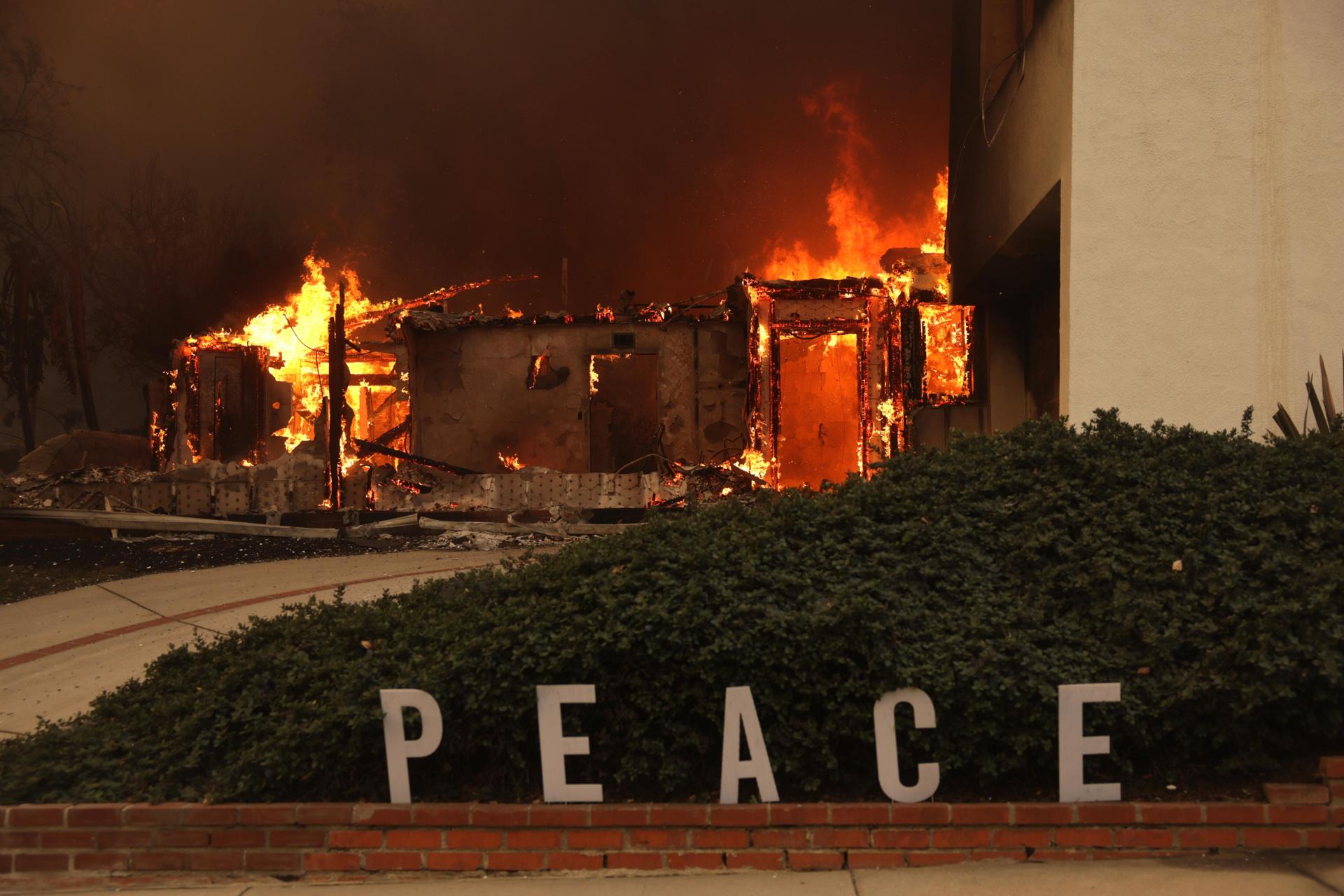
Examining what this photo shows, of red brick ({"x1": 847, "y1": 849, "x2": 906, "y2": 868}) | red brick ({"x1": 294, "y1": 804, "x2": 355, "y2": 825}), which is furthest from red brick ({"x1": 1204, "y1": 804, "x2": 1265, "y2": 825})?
red brick ({"x1": 294, "y1": 804, "x2": 355, "y2": 825})

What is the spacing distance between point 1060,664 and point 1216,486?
4.32 feet

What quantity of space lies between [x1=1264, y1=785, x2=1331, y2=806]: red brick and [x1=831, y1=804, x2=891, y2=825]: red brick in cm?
147

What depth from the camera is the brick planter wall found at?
158 inches

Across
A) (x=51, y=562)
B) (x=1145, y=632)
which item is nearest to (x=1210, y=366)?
(x=1145, y=632)

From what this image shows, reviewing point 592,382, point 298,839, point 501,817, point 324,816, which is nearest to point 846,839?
point 501,817

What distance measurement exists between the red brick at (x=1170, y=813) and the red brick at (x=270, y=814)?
3.33m

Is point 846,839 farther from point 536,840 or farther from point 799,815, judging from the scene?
point 536,840

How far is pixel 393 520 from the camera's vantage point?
13.3m

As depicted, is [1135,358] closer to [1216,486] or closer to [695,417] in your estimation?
[1216,486]

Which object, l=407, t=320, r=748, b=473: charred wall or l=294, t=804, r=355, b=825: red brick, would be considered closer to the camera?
l=294, t=804, r=355, b=825: red brick

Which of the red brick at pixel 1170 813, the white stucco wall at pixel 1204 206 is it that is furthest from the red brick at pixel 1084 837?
the white stucco wall at pixel 1204 206

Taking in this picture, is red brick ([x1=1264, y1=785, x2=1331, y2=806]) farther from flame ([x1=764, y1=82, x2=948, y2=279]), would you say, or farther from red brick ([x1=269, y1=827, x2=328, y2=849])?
flame ([x1=764, y1=82, x2=948, y2=279])

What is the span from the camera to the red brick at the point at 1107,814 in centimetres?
405

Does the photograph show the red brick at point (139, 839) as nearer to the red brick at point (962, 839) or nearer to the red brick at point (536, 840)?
the red brick at point (536, 840)
